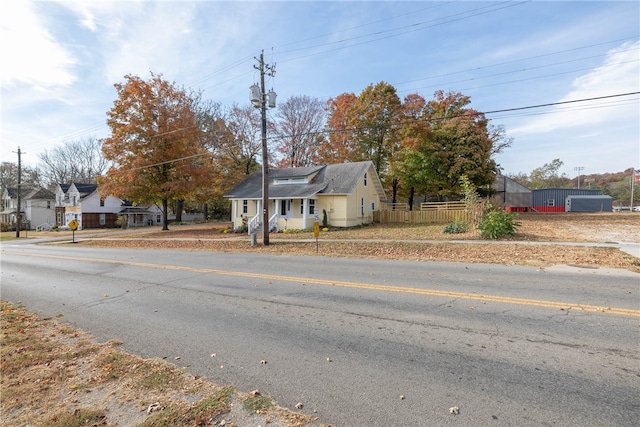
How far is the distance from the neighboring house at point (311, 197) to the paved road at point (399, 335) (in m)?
17.3

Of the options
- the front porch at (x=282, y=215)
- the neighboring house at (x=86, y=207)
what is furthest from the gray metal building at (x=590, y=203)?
the neighboring house at (x=86, y=207)

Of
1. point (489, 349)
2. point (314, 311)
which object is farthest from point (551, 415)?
point (314, 311)

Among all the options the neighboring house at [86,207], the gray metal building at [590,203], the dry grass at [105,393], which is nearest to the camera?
the dry grass at [105,393]

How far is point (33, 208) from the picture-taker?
54.5 m

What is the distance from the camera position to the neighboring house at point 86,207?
47.3m

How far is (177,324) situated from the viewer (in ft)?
18.0

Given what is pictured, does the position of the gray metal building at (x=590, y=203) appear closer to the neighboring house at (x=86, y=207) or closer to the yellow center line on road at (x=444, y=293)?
the yellow center line on road at (x=444, y=293)

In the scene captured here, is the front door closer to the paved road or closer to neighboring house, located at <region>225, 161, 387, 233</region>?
neighboring house, located at <region>225, 161, 387, 233</region>

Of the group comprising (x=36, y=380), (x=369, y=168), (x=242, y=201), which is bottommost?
(x=36, y=380)

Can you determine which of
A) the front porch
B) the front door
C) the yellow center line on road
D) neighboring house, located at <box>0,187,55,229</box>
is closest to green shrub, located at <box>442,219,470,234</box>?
the front porch

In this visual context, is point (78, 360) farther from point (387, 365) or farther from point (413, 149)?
point (413, 149)

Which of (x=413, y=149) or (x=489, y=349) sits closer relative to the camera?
(x=489, y=349)

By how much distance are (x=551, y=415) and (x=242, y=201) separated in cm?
2880

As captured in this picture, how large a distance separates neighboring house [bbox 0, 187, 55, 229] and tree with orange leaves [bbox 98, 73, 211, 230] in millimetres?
36598
